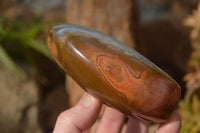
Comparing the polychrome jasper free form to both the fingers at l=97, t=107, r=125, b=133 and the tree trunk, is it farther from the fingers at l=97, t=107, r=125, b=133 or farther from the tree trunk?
the tree trunk

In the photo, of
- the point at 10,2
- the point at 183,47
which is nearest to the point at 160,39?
the point at 183,47

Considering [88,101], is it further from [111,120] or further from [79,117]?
[111,120]

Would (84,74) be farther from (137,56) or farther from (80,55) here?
(137,56)

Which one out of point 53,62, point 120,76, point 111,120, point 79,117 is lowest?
point 53,62

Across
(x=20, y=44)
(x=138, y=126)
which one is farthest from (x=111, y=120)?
(x=20, y=44)

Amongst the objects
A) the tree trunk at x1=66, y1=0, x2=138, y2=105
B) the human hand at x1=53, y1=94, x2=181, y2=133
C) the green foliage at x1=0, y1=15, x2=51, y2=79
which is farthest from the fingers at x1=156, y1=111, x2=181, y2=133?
the green foliage at x1=0, y1=15, x2=51, y2=79

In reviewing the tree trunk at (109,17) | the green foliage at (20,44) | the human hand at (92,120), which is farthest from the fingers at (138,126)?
the green foliage at (20,44)
